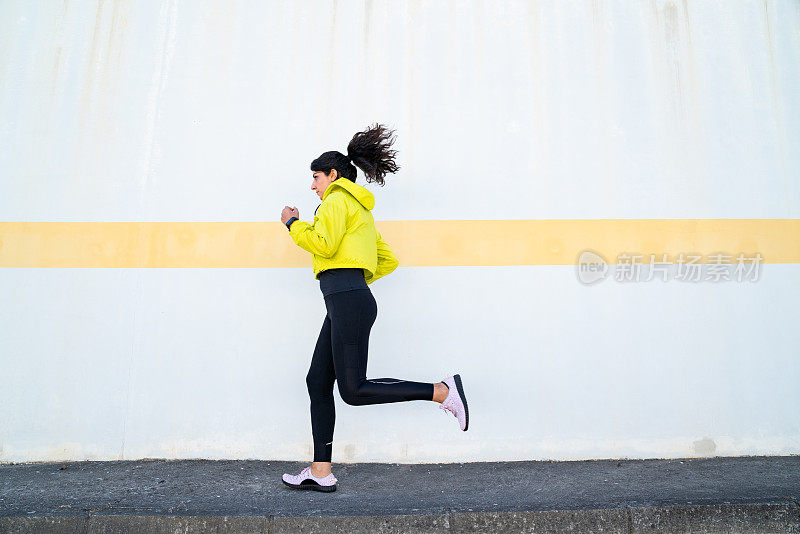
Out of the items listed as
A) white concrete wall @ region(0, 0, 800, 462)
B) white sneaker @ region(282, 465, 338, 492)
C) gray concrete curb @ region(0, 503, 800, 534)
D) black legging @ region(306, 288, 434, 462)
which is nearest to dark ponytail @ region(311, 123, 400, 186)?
white concrete wall @ region(0, 0, 800, 462)

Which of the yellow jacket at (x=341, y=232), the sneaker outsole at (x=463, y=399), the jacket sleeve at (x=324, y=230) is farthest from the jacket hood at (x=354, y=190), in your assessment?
the sneaker outsole at (x=463, y=399)

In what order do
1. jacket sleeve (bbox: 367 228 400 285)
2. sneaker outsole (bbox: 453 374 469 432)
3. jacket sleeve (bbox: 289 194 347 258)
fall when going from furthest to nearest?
jacket sleeve (bbox: 367 228 400 285) < sneaker outsole (bbox: 453 374 469 432) < jacket sleeve (bbox: 289 194 347 258)

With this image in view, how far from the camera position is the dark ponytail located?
9.60 ft

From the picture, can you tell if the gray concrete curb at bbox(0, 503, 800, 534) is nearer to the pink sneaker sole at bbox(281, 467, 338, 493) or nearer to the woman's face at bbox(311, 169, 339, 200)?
the pink sneaker sole at bbox(281, 467, 338, 493)

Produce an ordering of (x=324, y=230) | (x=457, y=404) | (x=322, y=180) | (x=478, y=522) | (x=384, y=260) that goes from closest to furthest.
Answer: (x=478, y=522) < (x=324, y=230) < (x=457, y=404) < (x=322, y=180) < (x=384, y=260)

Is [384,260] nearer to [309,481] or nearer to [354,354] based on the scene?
[354,354]

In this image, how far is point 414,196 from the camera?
11.6 feet

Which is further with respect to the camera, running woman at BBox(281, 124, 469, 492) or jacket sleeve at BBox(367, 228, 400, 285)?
jacket sleeve at BBox(367, 228, 400, 285)

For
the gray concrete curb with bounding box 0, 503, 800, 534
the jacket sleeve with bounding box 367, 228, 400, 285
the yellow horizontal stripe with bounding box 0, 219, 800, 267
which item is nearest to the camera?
the gray concrete curb with bounding box 0, 503, 800, 534

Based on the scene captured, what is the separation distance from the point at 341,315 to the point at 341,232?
41 centimetres

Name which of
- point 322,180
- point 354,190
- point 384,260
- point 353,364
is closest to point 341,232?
point 354,190

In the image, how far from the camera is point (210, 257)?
3471 millimetres

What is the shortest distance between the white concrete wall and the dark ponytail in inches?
19.5

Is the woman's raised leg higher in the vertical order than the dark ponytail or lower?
lower
